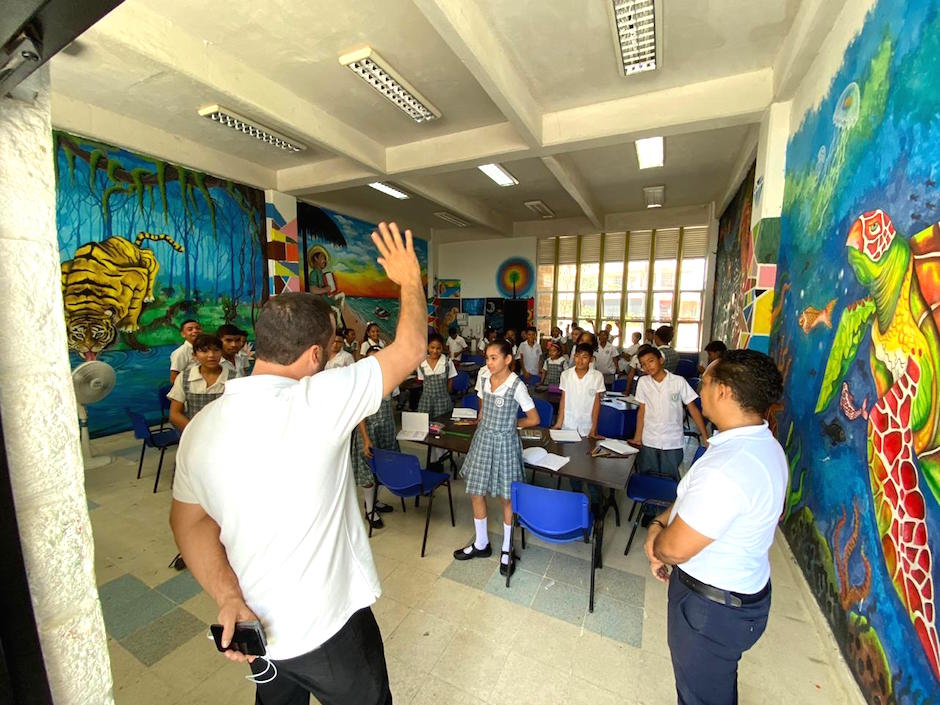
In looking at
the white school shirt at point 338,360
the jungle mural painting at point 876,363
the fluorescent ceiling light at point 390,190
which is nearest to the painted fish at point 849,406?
the jungle mural painting at point 876,363

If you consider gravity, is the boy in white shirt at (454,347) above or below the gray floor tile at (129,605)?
above

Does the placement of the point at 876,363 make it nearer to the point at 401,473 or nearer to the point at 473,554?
the point at 473,554

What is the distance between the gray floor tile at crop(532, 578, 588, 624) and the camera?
2.62 m

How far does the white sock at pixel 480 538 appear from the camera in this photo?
317 cm

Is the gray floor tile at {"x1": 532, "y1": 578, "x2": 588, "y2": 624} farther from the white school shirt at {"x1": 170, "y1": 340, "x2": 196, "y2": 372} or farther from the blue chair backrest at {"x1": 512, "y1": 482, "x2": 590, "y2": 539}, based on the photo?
the white school shirt at {"x1": 170, "y1": 340, "x2": 196, "y2": 372}

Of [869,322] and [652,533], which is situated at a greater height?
[869,322]

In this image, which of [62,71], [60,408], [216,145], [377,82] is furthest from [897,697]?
[216,145]

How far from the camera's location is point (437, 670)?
223cm

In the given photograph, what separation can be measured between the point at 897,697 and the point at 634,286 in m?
9.74

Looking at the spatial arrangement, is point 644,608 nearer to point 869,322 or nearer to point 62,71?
point 869,322

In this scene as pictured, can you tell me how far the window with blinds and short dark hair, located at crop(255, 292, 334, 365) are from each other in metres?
9.43

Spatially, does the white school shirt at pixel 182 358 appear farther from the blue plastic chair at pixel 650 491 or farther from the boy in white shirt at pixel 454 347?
the boy in white shirt at pixel 454 347

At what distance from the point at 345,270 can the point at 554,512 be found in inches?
331

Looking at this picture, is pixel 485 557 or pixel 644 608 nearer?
pixel 644 608
